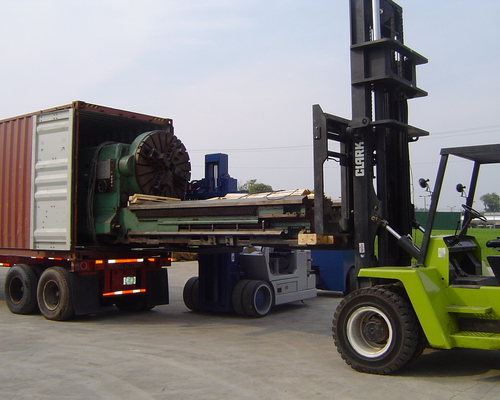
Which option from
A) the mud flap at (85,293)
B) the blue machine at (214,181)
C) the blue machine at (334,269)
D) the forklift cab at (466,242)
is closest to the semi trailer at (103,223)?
the mud flap at (85,293)

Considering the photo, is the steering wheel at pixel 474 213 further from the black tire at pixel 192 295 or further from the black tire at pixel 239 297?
the black tire at pixel 192 295

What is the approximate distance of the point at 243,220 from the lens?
7.46 metres

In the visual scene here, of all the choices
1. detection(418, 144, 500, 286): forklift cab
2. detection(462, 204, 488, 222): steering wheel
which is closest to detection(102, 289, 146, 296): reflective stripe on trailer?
detection(418, 144, 500, 286): forklift cab

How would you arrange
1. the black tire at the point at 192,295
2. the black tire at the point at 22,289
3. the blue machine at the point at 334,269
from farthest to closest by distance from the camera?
the blue machine at the point at 334,269 → the black tire at the point at 192,295 → the black tire at the point at 22,289

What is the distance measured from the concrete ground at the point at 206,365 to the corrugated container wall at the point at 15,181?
1887 mm

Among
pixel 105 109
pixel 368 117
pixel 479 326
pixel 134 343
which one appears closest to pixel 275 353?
pixel 134 343

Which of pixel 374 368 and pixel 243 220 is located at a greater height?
pixel 243 220

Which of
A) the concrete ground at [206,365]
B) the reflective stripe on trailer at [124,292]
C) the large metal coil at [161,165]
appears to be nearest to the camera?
the concrete ground at [206,365]

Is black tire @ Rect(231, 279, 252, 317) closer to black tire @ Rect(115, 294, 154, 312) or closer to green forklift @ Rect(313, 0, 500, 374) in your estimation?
black tire @ Rect(115, 294, 154, 312)

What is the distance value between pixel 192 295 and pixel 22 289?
3177mm

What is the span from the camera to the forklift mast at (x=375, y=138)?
655 cm

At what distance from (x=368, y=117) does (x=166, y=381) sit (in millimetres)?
3852

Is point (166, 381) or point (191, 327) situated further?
point (191, 327)

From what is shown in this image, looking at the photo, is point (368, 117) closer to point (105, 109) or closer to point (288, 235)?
point (288, 235)
